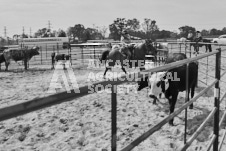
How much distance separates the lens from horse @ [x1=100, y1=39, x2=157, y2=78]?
10289 millimetres

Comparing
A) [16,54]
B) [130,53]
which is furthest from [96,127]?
[16,54]

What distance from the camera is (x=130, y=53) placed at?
1086 centimetres

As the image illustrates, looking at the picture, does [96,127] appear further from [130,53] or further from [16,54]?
[16,54]

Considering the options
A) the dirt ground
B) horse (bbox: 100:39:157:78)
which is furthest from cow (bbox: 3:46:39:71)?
the dirt ground

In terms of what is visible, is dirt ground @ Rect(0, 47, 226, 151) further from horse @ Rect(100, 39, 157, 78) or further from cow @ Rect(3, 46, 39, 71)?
cow @ Rect(3, 46, 39, 71)

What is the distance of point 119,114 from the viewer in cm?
529

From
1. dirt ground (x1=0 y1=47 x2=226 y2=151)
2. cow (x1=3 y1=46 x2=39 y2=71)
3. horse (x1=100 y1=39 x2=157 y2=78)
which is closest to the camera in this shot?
dirt ground (x1=0 y1=47 x2=226 y2=151)

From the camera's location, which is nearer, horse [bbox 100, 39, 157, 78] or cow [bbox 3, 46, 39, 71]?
horse [bbox 100, 39, 157, 78]

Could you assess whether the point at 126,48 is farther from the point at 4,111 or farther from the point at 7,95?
the point at 4,111

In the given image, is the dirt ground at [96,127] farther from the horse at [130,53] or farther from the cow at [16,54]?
the cow at [16,54]

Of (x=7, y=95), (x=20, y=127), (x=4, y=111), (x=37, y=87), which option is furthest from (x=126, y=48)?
(x=4, y=111)

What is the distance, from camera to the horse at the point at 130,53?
10.3 m

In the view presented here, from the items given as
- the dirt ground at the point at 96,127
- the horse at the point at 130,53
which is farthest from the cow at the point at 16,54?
the dirt ground at the point at 96,127

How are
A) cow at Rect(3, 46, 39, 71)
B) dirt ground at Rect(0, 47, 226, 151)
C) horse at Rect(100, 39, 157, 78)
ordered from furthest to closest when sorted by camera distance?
1. cow at Rect(3, 46, 39, 71)
2. horse at Rect(100, 39, 157, 78)
3. dirt ground at Rect(0, 47, 226, 151)
